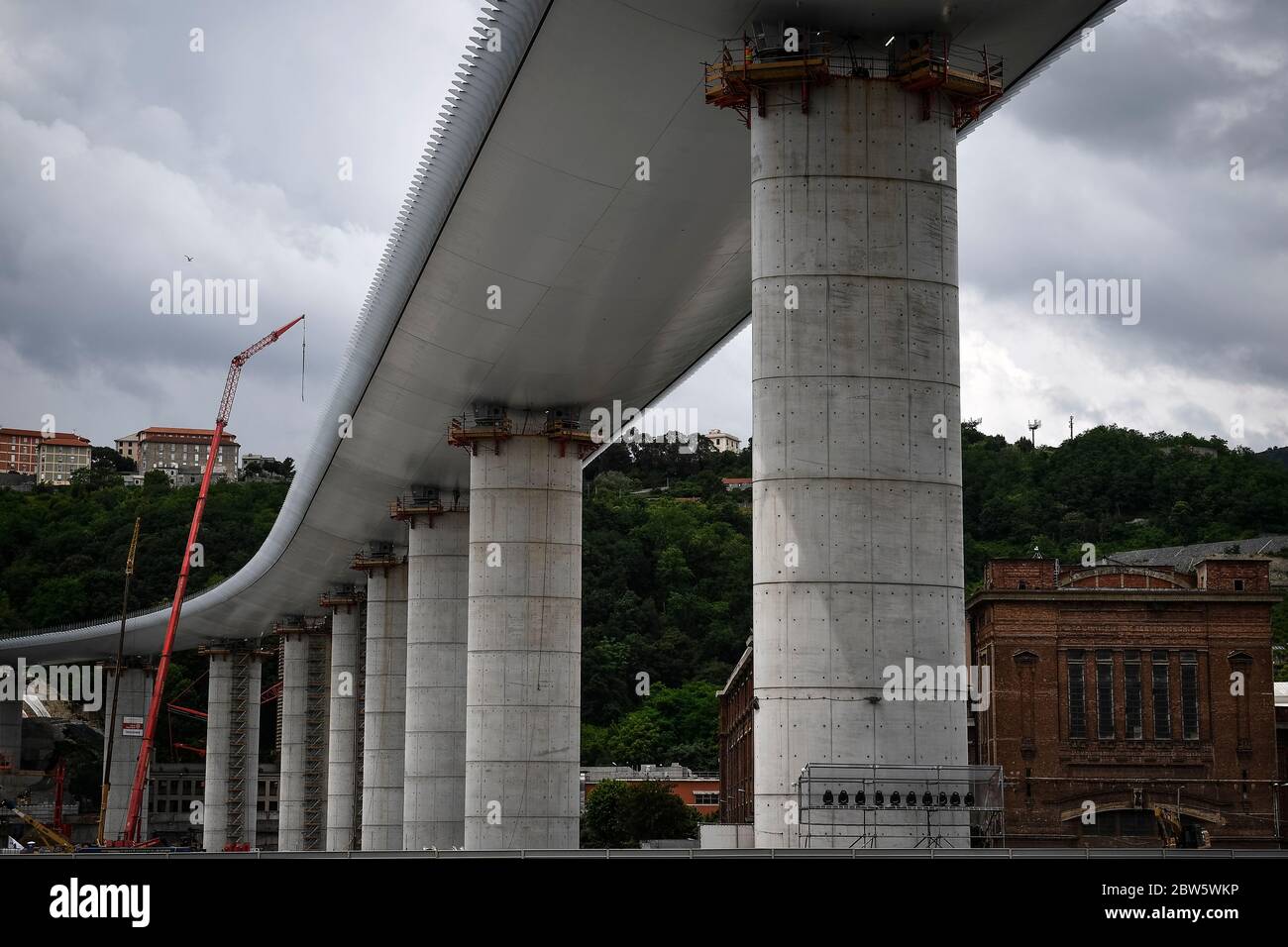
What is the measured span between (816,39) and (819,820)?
43.2 ft

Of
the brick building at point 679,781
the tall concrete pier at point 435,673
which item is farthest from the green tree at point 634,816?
the tall concrete pier at point 435,673

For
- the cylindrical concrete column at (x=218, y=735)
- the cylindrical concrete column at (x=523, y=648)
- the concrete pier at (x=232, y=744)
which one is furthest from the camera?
the cylindrical concrete column at (x=218, y=735)

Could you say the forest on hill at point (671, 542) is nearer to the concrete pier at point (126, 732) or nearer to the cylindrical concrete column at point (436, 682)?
the concrete pier at point (126, 732)

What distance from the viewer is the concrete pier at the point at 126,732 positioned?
121 metres

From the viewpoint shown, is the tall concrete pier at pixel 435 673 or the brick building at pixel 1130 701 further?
the brick building at pixel 1130 701

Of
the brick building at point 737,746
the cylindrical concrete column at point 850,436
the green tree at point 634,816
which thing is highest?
the cylindrical concrete column at point 850,436

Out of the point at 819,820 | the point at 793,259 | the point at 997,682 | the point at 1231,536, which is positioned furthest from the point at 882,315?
the point at 1231,536

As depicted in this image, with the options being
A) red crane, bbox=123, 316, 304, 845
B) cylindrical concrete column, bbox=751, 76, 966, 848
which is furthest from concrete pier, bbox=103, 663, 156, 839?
cylindrical concrete column, bbox=751, 76, 966, 848

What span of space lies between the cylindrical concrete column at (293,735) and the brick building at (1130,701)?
169 feet

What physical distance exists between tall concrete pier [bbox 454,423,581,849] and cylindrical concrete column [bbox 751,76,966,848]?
25.5m

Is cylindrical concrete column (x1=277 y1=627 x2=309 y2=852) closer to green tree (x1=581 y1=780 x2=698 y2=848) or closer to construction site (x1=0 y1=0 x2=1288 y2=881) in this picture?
green tree (x1=581 y1=780 x2=698 y2=848)

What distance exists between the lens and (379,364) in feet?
173

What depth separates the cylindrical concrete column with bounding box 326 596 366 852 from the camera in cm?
9131

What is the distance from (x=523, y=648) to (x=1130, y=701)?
2542 centimetres
